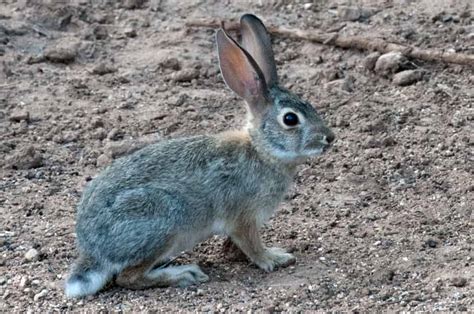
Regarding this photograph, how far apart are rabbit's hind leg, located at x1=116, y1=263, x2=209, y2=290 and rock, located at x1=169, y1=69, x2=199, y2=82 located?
9.91 ft

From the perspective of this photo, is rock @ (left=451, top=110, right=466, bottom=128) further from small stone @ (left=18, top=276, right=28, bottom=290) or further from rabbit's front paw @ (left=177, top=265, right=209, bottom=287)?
small stone @ (left=18, top=276, right=28, bottom=290)

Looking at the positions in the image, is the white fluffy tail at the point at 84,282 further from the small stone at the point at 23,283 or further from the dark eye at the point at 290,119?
the dark eye at the point at 290,119

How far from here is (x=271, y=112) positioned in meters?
6.79

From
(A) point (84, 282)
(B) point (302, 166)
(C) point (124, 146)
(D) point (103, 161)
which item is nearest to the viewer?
(A) point (84, 282)

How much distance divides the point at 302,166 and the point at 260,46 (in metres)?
1.19

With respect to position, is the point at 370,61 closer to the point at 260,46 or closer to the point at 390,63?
the point at 390,63

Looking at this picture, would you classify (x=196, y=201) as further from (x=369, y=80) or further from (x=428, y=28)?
(x=428, y=28)

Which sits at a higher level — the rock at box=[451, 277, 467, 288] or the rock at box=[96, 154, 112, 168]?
the rock at box=[451, 277, 467, 288]

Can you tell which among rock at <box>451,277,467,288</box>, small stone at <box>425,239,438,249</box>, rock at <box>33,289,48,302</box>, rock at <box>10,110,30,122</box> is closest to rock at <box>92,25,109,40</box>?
rock at <box>10,110,30,122</box>

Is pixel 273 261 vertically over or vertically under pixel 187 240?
under

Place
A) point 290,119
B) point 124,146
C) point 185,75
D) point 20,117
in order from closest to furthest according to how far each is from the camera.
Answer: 1. point 290,119
2. point 124,146
3. point 20,117
4. point 185,75

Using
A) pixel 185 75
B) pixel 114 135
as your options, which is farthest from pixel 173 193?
pixel 185 75

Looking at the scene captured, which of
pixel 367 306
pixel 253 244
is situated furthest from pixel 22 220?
pixel 367 306

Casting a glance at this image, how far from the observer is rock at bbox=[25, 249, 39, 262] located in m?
6.77
